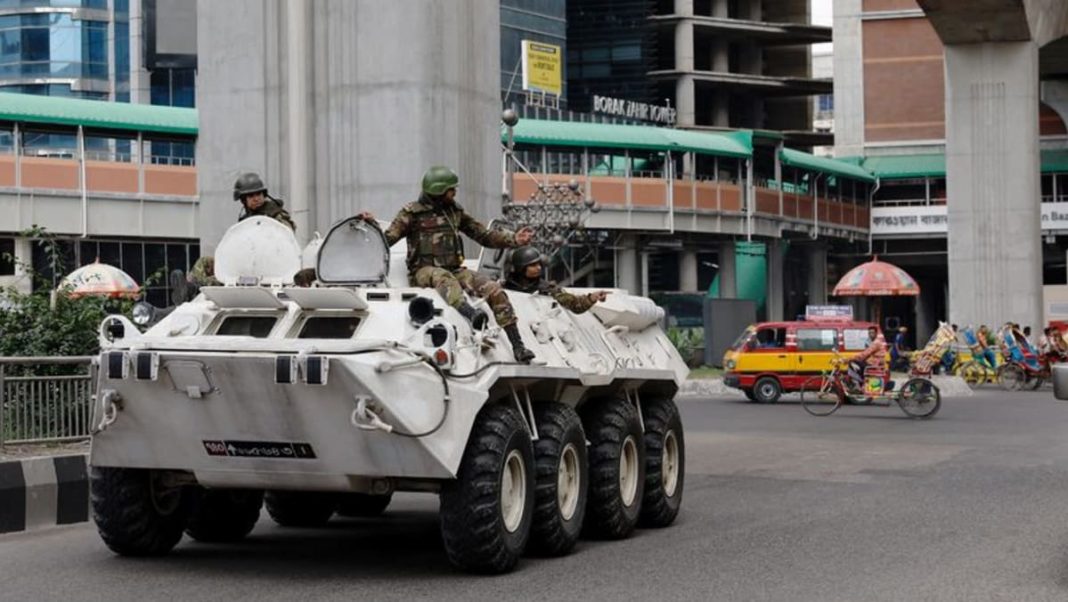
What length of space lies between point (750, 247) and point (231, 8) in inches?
2361

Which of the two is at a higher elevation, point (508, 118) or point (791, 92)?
point (791, 92)

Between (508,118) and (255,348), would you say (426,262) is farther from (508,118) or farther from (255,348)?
(508,118)

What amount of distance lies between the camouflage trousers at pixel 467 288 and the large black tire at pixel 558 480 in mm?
771

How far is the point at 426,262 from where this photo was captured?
11.7 metres

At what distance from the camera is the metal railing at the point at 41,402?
14.6m

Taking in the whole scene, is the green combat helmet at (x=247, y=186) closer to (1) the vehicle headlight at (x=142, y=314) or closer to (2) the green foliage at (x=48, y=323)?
(1) the vehicle headlight at (x=142, y=314)

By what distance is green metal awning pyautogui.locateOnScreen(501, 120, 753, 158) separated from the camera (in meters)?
60.8

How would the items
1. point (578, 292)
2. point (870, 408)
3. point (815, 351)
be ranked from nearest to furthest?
point (578, 292) → point (870, 408) → point (815, 351)

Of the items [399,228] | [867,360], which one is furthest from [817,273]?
[399,228]

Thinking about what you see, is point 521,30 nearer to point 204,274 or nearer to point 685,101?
point 685,101

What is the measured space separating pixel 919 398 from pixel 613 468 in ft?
64.7

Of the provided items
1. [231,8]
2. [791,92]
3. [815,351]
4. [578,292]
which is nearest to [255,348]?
[578,292]

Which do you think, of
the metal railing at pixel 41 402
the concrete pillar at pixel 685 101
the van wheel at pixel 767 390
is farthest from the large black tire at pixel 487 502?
the concrete pillar at pixel 685 101

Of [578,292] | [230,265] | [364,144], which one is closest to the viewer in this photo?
[230,265]
